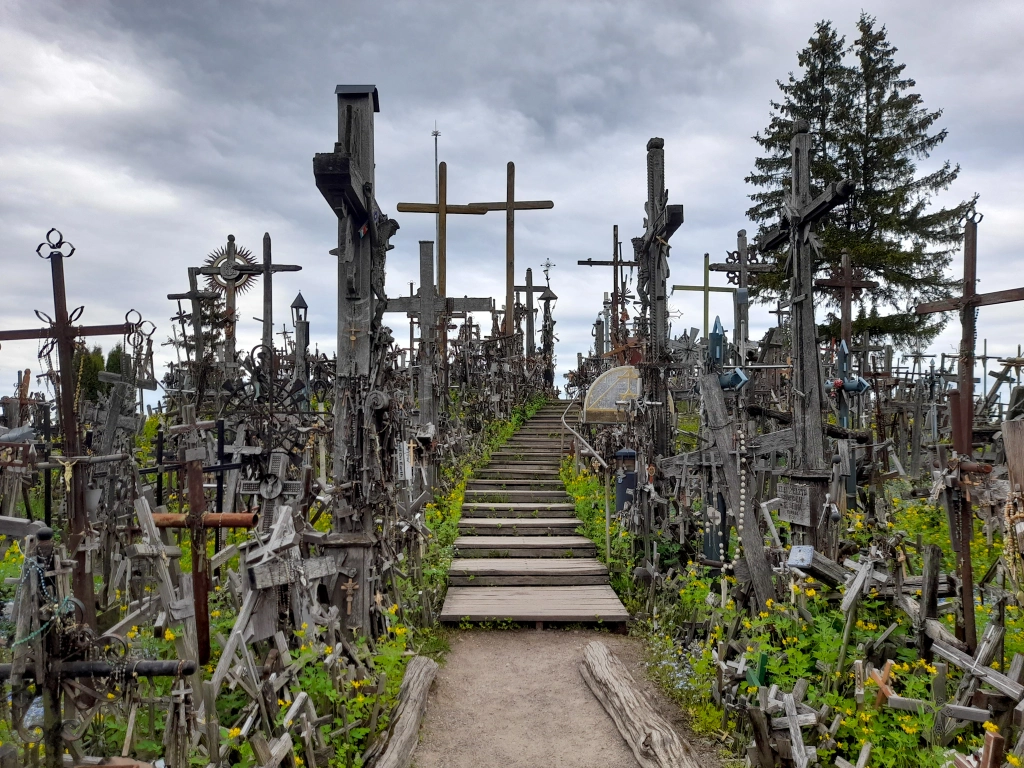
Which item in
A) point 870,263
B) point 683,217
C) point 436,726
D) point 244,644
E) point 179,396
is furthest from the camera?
point 870,263

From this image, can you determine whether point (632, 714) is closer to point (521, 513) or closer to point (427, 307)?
point (521, 513)

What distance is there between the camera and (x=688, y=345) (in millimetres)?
9594

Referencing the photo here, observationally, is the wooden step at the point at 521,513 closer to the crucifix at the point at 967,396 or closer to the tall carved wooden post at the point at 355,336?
the tall carved wooden post at the point at 355,336

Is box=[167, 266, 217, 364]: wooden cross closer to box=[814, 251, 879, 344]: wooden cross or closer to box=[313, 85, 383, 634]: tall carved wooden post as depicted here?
box=[313, 85, 383, 634]: tall carved wooden post

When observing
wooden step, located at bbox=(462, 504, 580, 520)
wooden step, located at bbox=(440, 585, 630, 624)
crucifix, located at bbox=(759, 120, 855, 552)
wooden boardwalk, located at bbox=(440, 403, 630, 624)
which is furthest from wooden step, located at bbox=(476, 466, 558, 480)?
crucifix, located at bbox=(759, 120, 855, 552)

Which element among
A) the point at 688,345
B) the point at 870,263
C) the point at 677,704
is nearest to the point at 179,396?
the point at 688,345

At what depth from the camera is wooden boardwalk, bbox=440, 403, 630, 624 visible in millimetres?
8289

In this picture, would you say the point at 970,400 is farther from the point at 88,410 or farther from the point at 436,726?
the point at 88,410

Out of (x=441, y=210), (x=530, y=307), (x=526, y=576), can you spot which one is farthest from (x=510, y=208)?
(x=526, y=576)

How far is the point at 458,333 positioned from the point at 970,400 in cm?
1632

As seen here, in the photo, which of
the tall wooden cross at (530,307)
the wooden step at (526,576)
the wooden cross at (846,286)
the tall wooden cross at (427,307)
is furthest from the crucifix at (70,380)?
the tall wooden cross at (530,307)

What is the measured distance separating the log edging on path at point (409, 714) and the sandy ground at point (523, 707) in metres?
0.17

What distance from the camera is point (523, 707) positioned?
20.6ft

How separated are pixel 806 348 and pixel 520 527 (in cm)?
616
